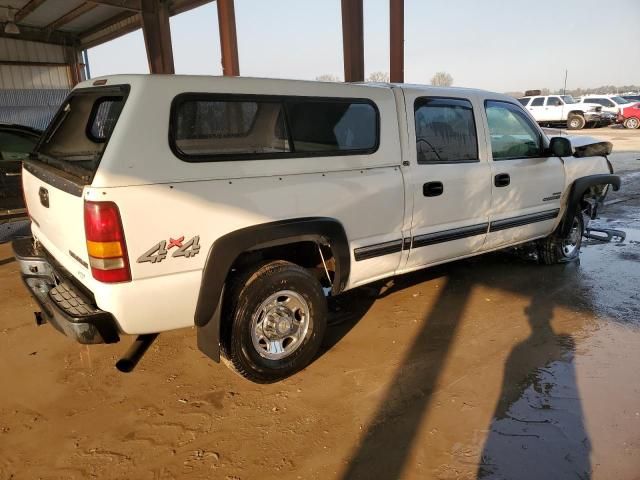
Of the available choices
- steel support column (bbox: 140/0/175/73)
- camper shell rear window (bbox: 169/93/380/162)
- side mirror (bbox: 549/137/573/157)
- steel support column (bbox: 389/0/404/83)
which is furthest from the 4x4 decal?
steel support column (bbox: 140/0/175/73)

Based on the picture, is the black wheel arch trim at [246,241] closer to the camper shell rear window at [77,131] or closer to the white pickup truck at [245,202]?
the white pickup truck at [245,202]

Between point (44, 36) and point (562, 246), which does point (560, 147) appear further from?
point (44, 36)

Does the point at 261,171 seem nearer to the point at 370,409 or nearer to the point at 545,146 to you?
the point at 370,409

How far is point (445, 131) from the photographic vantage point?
387 centimetres

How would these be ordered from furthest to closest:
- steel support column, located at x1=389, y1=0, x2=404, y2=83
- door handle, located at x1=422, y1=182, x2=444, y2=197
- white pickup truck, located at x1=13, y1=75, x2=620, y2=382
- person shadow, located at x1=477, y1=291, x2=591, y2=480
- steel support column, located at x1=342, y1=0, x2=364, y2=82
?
1. steel support column, located at x1=389, y1=0, x2=404, y2=83
2. steel support column, located at x1=342, y1=0, x2=364, y2=82
3. door handle, located at x1=422, y1=182, x2=444, y2=197
4. white pickup truck, located at x1=13, y1=75, x2=620, y2=382
5. person shadow, located at x1=477, y1=291, x2=591, y2=480

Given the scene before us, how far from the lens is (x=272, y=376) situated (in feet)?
10.1

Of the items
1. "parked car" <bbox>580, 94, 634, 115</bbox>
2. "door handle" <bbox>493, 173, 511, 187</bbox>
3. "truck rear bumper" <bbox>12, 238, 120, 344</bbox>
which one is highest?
"parked car" <bbox>580, 94, 634, 115</bbox>

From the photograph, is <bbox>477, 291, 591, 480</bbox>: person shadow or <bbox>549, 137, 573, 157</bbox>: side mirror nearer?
<bbox>477, 291, 591, 480</bbox>: person shadow

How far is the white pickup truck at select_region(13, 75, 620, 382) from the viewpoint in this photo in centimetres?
249


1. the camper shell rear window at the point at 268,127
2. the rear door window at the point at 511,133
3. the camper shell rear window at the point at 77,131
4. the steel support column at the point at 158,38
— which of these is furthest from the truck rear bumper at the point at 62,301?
the steel support column at the point at 158,38

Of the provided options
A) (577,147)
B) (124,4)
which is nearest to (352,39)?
(577,147)

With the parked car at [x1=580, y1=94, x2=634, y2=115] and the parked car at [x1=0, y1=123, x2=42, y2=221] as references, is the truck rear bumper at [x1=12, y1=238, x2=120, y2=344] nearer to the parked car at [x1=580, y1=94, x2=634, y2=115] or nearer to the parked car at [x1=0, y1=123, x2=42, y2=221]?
the parked car at [x1=0, y1=123, x2=42, y2=221]

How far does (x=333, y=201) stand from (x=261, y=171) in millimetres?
550

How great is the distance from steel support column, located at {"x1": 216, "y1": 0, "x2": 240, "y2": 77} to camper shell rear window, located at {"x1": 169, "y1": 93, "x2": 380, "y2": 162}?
25.9 ft
